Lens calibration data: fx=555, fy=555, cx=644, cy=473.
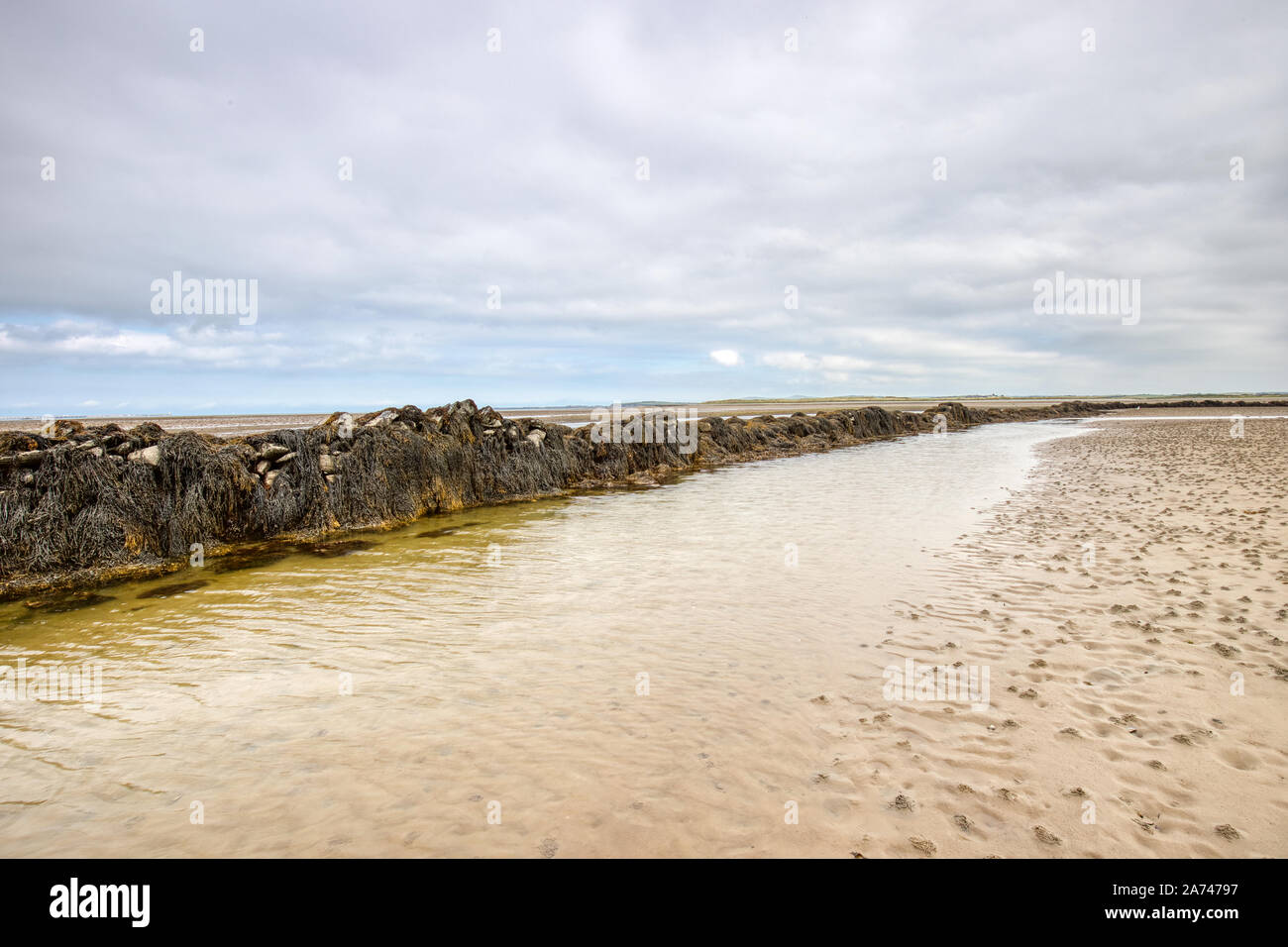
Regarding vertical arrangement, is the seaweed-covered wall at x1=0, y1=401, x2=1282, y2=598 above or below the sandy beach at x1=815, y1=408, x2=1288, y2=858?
above

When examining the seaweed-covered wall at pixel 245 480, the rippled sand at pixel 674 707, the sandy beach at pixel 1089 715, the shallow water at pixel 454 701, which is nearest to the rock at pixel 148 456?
the seaweed-covered wall at pixel 245 480

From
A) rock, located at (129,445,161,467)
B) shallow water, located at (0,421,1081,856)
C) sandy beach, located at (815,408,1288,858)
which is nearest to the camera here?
sandy beach, located at (815,408,1288,858)

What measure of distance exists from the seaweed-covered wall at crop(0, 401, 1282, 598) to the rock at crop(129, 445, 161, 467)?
0.06 feet

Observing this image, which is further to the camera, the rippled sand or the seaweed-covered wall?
the seaweed-covered wall

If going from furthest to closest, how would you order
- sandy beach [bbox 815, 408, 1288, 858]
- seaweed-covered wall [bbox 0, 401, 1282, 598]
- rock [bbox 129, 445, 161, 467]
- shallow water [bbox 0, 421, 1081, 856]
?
rock [bbox 129, 445, 161, 467] < seaweed-covered wall [bbox 0, 401, 1282, 598] < shallow water [bbox 0, 421, 1081, 856] < sandy beach [bbox 815, 408, 1288, 858]

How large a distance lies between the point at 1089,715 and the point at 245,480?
42.0ft

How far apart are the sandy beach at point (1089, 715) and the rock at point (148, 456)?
11.5 metres

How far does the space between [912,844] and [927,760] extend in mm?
833

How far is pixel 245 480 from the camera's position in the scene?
10.6 meters

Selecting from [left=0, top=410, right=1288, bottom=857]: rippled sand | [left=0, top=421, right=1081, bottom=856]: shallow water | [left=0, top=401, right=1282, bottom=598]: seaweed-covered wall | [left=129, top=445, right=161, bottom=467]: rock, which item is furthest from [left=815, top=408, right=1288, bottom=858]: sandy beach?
[left=129, top=445, right=161, bottom=467]: rock

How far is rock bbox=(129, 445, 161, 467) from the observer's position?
953 cm

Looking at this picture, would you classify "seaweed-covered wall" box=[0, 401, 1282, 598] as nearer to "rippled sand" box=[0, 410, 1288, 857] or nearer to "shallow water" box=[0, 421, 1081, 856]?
"shallow water" box=[0, 421, 1081, 856]
